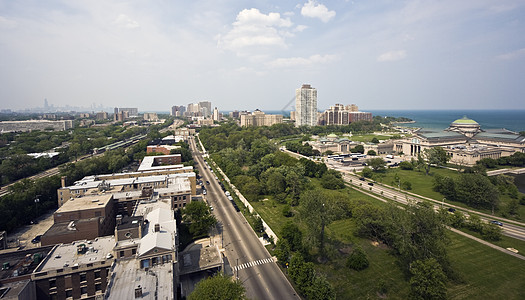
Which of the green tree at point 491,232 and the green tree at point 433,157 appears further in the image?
the green tree at point 433,157

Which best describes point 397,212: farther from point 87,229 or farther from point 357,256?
point 87,229

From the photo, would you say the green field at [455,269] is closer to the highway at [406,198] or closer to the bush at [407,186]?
the highway at [406,198]

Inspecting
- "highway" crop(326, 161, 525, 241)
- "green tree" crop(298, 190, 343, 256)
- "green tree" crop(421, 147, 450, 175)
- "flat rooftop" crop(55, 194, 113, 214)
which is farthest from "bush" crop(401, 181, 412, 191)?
"flat rooftop" crop(55, 194, 113, 214)

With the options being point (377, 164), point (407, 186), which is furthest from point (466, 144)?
point (407, 186)

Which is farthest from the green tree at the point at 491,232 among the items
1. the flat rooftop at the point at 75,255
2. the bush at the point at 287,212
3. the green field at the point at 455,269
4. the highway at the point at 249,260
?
the flat rooftop at the point at 75,255

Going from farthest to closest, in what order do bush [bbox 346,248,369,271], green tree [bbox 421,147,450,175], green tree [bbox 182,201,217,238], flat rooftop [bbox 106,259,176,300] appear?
green tree [bbox 421,147,450,175] < green tree [bbox 182,201,217,238] < bush [bbox 346,248,369,271] < flat rooftop [bbox 106,259,176,300]

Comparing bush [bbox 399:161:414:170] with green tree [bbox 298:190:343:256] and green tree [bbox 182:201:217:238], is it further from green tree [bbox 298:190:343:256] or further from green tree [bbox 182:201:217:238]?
green tree [bbox 182:201:217:238]
